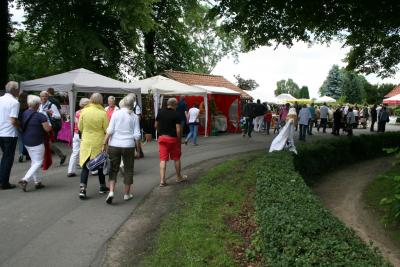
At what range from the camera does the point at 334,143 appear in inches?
593

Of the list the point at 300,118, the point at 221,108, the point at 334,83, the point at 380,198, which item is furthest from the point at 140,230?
the point at 334,83

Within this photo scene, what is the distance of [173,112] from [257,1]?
30.1 ft

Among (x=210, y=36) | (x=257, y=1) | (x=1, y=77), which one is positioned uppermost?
(x=210, y=36)

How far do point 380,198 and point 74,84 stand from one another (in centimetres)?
1058

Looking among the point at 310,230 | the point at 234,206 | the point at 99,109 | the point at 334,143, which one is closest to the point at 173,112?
the point at 99,109

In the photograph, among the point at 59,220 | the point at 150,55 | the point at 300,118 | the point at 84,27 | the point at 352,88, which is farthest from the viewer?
the point at 352,88

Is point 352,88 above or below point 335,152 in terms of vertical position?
above

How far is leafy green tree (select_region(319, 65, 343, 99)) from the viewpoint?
319 feet

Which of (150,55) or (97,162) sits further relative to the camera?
(150,55)

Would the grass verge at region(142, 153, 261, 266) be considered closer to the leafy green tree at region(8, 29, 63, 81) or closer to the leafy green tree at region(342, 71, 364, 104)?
the leafy green tree at region(8, 29, 63, 81)

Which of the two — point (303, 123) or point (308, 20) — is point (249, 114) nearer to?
point (303, 123)

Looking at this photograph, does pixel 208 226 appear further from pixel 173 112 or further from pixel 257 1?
pixel 257 1

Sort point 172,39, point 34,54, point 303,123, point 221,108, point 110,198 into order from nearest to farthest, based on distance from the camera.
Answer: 1. point 110,198
2. point 303,123
3. point 221,108
4. point 34,54
5. point 172,39

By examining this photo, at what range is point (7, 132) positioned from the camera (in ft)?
28.4
